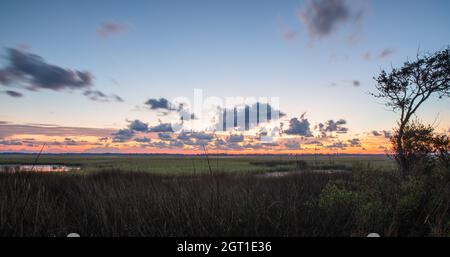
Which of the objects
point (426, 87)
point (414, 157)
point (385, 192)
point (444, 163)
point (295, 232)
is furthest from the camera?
point (426, 87)

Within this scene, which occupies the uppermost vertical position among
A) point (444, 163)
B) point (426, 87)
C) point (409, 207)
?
point (426, 87)

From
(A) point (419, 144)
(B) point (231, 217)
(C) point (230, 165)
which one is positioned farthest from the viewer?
(C) point (230, 165)

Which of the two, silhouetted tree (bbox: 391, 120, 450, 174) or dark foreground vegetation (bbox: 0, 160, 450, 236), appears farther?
silhouetted tree (bbox: 391, 120, 450, 174)

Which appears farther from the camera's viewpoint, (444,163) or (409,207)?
(444,163)

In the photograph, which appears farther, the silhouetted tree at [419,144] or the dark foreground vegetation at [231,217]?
the silhouetted tree at [419,144]

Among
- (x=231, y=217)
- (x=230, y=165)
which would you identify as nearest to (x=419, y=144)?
(x=231, y=217)

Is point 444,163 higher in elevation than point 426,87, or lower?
lower

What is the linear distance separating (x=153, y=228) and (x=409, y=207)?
5.92 metres

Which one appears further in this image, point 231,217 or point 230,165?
point 230,165

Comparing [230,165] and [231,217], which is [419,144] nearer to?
[231,217]

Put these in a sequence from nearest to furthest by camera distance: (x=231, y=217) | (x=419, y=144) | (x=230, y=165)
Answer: (x=231, y=217)
(x=419, y=144)
(x=230, y=165)
